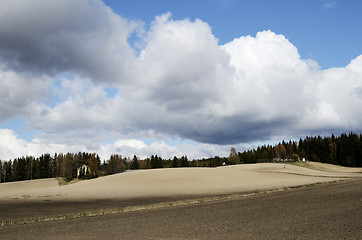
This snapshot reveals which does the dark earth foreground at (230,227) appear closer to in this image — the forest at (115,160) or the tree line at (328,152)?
the forest at (115,160)

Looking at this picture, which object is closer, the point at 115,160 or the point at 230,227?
the point at 230,227

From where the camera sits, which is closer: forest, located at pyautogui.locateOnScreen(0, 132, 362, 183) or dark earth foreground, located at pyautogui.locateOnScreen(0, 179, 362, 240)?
dark earth foreground, located at pyautogui.locateOnScreen(0, 179, 362, 240)

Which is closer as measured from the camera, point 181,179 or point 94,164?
point 181,179

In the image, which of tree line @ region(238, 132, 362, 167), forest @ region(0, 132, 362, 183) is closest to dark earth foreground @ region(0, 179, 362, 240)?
forest @ region(0, 132, 362, 183)

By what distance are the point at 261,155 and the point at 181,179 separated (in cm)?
12924

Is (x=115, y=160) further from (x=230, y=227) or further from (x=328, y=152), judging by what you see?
(x=230, y=227)

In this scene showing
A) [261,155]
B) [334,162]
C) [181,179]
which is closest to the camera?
[181,179]

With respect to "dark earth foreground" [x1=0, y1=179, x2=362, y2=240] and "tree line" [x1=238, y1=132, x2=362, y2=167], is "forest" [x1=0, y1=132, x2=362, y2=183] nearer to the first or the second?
"tree line" [x1=238, y1=132, x2=362, y2=167]

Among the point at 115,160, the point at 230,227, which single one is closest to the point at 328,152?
the point at 115,160

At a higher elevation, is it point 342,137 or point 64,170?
point 342,137

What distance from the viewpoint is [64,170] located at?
146m

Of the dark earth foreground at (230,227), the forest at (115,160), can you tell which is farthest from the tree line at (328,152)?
the dark earth foreground at (230,227)

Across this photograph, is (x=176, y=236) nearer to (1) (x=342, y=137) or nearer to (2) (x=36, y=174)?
(2) (x=36, y=174)

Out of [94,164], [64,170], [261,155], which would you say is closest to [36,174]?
[64,170]
